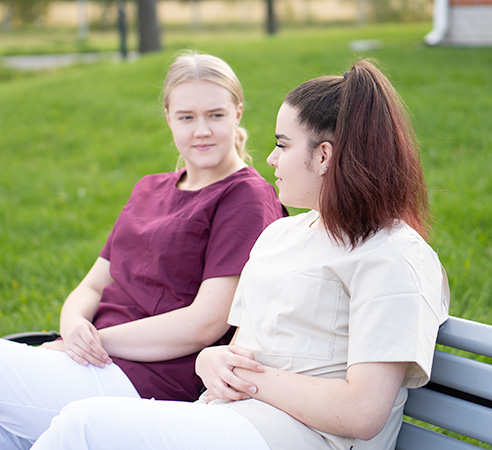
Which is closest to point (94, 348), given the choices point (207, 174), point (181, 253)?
point (181, 253)

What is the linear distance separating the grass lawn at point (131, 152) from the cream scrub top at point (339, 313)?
867 mm

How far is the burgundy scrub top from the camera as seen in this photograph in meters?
2.44

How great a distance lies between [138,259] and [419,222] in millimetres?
1117

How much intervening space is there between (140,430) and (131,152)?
5.82 meters

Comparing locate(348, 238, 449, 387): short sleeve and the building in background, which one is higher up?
locate(348, 238, 449, 387): short sleeve

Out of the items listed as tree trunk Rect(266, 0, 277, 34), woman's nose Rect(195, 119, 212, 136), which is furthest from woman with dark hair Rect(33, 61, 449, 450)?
tree trunk Rect(266, 0, 277, 34)

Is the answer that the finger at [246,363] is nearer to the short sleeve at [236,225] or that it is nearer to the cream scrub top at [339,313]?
the cream scrub top at [339,313]

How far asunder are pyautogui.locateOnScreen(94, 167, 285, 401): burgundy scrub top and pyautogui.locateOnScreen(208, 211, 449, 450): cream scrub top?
1.14 ft

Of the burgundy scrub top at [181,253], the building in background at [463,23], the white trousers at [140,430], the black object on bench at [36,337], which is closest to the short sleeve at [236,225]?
the burgundy scrub top at [181,253]

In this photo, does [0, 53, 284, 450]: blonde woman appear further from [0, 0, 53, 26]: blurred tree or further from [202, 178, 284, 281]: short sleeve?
[0, 0, 53, 26]: blurred tree

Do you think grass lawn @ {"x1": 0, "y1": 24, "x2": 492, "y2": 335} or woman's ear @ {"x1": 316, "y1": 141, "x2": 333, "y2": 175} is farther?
grass lawn @ {"x1": 0, "y1": 24, "x2": 492, "y2": 335}

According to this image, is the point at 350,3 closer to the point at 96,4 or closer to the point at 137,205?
the point at 96,4

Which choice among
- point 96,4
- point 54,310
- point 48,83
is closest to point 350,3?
point 96,4

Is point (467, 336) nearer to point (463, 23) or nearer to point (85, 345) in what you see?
point (85, 345)
